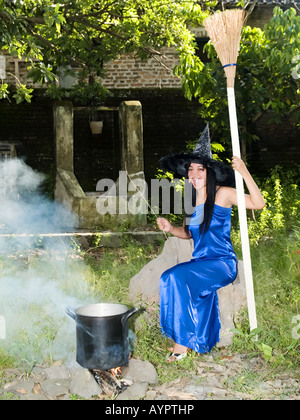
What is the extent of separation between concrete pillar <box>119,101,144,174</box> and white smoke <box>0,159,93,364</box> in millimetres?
1440

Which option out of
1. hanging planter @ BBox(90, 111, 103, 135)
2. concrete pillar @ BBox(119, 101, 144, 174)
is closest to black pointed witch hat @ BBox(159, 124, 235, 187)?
concrete pillar @ BBox(119, 101, 144, 174)

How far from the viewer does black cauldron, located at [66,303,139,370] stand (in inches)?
160

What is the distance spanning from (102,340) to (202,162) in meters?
1.70

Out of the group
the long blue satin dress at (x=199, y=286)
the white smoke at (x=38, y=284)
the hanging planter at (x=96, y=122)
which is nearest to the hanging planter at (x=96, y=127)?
the hanging planter at (x=96, y=122)

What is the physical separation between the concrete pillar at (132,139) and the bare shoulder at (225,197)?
16.6ft

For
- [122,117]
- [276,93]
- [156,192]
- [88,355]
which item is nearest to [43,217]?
A: [122,117]

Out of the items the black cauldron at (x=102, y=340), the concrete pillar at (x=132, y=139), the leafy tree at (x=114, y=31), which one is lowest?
the black cauldron at (x=102, y=340)

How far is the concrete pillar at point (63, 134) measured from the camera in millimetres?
9711

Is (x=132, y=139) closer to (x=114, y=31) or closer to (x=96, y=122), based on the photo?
(x=114, y=31)

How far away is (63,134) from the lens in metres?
9.74

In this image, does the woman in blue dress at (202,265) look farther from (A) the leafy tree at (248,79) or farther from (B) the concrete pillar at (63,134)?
(B) the concrete pillar at (63,134)

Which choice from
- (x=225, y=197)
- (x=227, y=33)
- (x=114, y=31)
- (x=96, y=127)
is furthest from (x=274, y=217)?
(x=96, y=127)

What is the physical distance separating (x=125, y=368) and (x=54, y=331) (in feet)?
3.29
